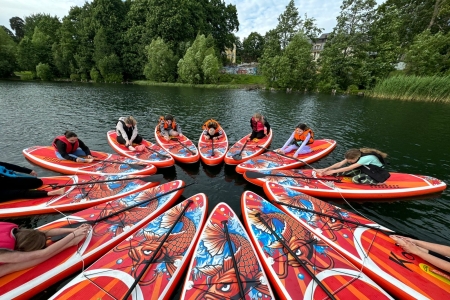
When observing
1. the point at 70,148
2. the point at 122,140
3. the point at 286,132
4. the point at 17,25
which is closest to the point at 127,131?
the point at 122,140

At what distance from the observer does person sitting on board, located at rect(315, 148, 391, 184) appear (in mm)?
5914

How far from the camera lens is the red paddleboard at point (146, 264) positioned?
10.7ft

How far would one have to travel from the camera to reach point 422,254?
3.77 m

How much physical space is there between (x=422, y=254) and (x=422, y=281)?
509 millimetres

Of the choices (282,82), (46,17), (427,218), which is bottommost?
(427,218)

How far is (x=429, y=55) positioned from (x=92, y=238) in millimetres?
43342

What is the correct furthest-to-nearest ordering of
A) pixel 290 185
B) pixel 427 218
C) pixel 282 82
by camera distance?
pixel 282 82
pixel 290 185
pixel 427 218

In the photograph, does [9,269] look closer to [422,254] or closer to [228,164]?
[228,164]

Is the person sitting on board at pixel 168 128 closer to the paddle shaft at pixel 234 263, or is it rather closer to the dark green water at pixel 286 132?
the dark green water at pixel 286 132

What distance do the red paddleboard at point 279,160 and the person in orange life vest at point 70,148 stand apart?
244 inches

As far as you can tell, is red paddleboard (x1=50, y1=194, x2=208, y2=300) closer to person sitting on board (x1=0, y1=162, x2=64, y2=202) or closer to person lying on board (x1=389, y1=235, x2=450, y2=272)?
person sitting on board (x1=0, y1=162, x2=64, y2=202)

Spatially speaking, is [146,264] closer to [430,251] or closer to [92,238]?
[92,238]

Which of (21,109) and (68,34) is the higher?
(68,34)

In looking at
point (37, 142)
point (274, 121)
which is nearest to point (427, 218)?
point (274, 121)
